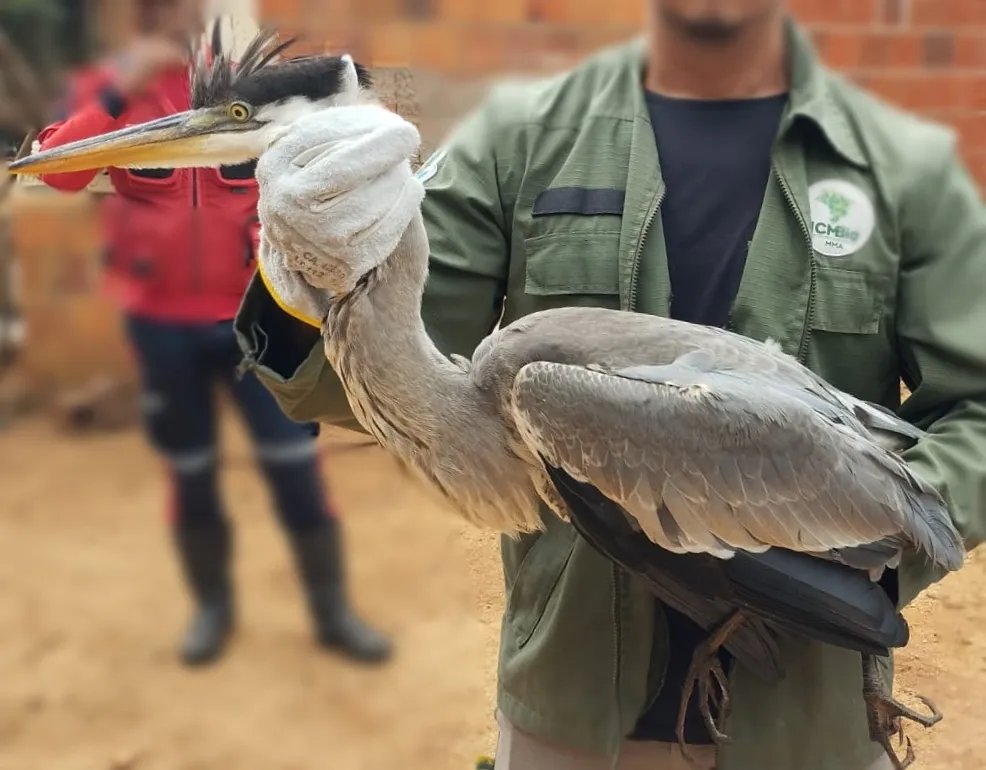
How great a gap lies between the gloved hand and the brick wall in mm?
115

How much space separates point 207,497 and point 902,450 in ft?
2.55

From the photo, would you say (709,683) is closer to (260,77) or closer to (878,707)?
(878,707)

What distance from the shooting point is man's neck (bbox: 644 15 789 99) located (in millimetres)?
751

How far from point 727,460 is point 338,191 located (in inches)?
14.6

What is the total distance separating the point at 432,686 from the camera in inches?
58.6

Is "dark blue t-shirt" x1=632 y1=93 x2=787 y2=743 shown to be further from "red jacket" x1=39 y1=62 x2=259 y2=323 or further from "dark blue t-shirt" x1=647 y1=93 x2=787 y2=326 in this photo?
"red jacket" x1=39 y1=62 x2=259 y2=323

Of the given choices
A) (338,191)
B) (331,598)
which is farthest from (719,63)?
(331,598)

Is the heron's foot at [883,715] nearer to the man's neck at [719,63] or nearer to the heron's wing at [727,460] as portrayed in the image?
the heron's wing at [727,460]

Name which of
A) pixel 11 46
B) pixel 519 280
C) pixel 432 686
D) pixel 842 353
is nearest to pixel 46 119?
pixel 11 46

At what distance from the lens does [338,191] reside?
627 mm

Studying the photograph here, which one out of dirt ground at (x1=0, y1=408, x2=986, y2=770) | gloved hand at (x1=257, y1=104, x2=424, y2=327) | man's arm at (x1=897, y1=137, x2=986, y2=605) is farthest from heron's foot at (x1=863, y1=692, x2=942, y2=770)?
gloved hand at (x1=257, y1=104, x2=424, y2=327)

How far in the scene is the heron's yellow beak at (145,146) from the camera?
654mm

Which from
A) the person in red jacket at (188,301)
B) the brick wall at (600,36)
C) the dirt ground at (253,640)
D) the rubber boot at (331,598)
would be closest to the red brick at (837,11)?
the brick wall at (600,36)

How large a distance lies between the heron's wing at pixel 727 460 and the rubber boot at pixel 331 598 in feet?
1.83
